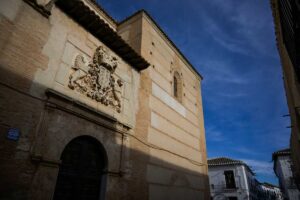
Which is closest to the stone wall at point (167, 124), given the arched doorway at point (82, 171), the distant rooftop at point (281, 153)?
the arched doorway at point (82, 171)

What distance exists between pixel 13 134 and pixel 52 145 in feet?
2.25

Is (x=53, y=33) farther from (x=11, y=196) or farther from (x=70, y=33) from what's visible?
(x=11, y=196)

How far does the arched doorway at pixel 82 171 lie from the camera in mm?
→ 4098

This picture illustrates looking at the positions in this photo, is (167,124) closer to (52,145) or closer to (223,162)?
(52,145)

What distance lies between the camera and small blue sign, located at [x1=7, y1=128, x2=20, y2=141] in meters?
3.36

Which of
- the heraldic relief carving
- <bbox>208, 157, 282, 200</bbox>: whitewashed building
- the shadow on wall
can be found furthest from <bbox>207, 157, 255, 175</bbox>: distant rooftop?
the heraldic relief carving

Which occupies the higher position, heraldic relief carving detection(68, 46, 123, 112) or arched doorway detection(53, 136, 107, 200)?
heraldic relief carving detection(68, 46, 123, 112)

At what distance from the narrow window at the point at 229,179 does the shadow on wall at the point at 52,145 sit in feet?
72.2

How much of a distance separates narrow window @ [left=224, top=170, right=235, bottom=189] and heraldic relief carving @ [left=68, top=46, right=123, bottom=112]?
2407 cm

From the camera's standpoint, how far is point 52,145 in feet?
12.8

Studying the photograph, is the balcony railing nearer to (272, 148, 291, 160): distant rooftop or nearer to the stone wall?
(272, 148, 291, 160): distant rooftop

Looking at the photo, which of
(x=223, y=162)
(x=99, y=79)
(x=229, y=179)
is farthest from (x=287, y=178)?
(x=99, y=79)

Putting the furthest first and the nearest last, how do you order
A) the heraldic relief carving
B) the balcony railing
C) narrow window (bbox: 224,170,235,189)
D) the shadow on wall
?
narrow window (bbox: 224,170,235,189) → the balcony railing → the heraldic relief carving → the shadow on wall

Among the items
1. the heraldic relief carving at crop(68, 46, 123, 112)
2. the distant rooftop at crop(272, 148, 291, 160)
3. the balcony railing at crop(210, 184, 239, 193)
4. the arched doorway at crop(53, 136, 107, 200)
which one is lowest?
the arched doorway at crop(53, 136, 107, 200)
